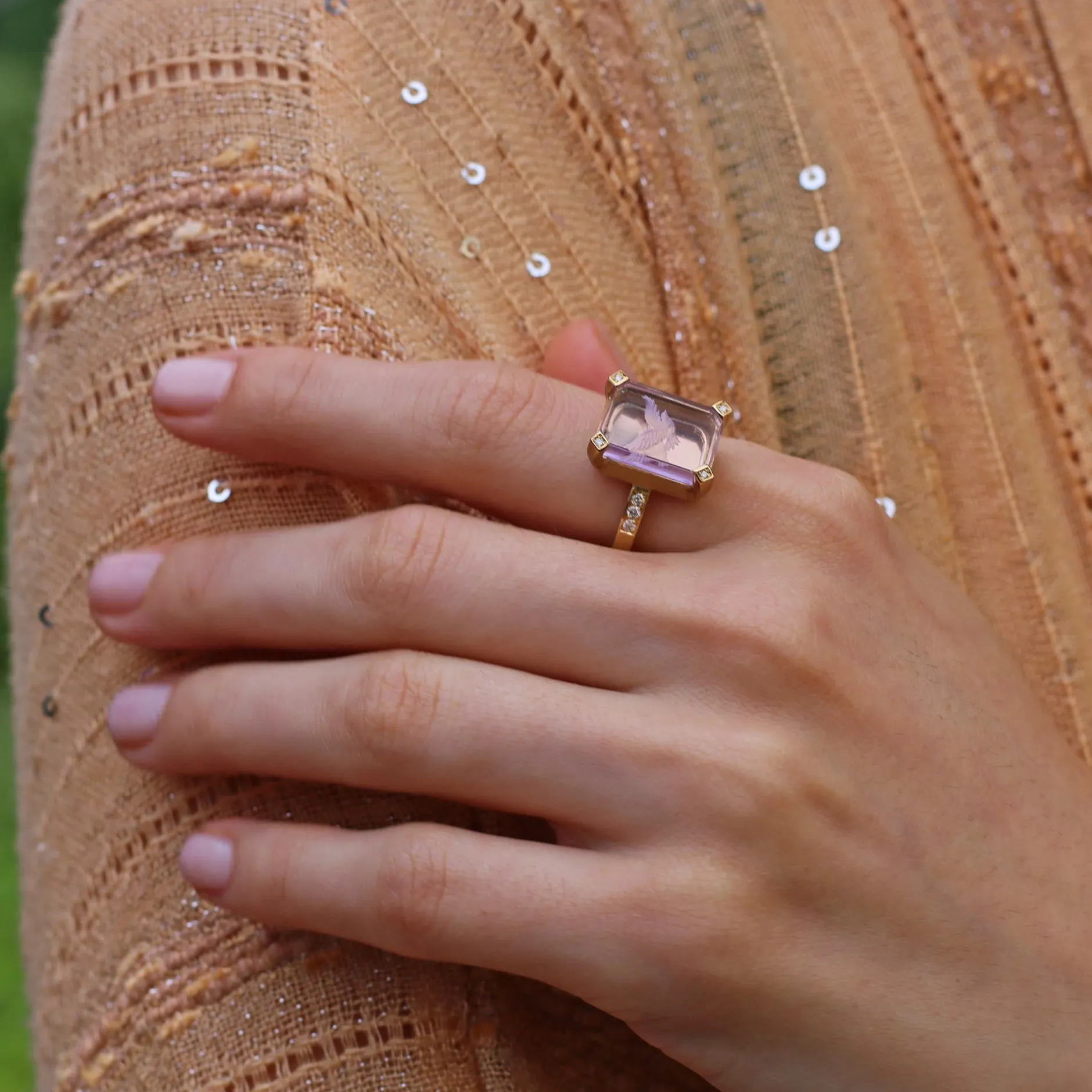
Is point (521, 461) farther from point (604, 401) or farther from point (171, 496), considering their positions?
point (171, 496)

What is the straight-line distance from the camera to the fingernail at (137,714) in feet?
2.28

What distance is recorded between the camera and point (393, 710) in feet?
2.03

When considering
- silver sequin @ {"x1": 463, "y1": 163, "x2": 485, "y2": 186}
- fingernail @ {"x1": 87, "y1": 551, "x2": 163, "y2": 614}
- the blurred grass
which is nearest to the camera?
fingernail @ {"x1": 87, "y1": 551, "x2": 163, "y2": 614}

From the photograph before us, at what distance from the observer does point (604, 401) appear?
0.68 meters

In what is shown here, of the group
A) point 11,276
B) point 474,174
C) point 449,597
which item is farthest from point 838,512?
point 11,276

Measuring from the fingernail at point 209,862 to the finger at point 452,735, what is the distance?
0.05 m

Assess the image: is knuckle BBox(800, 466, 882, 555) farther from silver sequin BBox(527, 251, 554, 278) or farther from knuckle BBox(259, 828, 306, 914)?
knuckle BBox(259, 828, 306, 914)

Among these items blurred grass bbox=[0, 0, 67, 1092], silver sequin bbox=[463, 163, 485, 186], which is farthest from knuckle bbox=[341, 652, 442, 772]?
blurred grass bbox=[0, 0, 67, 1092]

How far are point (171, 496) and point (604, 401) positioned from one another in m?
0.29

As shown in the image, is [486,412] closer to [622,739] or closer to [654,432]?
[654,432]

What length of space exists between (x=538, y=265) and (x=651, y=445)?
232mm

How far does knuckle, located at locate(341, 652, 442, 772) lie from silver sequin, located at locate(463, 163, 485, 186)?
366mm

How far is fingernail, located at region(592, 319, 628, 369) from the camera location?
2.59 ft

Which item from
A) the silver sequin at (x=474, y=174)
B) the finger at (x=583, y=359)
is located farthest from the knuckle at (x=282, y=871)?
the silver sequin at (x=474, y=174)
